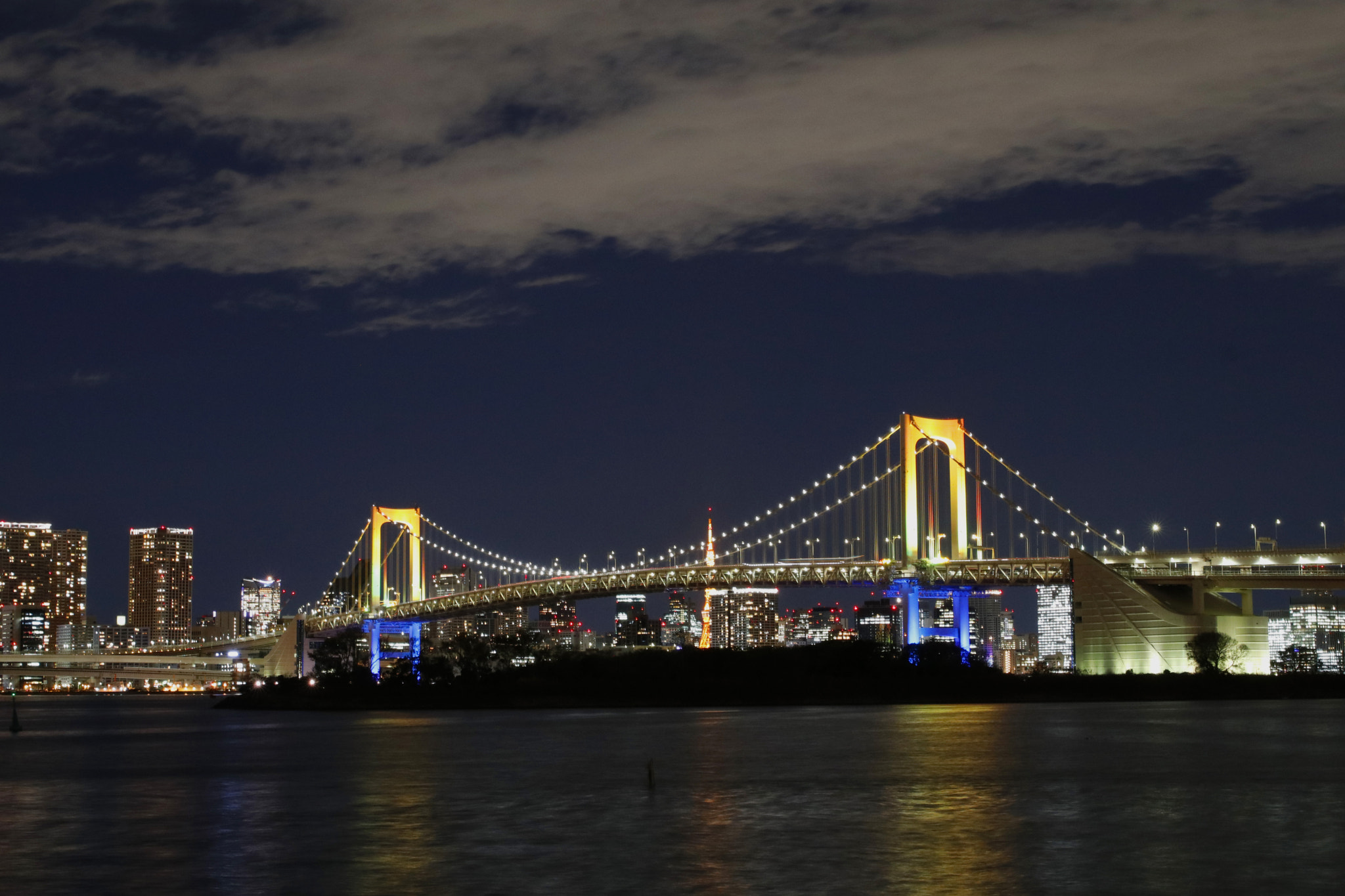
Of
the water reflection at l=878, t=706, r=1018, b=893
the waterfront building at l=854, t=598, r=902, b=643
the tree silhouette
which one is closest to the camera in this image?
the water reflection at l=878, t=706, r=1018, b=893

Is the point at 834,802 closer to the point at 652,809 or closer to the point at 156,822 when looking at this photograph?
the point at 652,809

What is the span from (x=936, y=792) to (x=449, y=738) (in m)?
21.6

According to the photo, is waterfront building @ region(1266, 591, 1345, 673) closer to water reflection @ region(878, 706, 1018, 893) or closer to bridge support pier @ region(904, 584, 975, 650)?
bridge support pier @ region(904, 584, 975, 650)

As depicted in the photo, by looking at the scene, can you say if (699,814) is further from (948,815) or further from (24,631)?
(24,631)

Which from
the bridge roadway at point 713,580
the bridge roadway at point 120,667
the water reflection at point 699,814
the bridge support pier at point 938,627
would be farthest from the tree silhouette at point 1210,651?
the bridge roadway at point 120,667

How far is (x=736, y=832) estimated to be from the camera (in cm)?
1855

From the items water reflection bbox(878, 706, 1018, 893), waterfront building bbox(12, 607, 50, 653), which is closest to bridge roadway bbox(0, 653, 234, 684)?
waterfront building bbox(12, 607, 50, 653)

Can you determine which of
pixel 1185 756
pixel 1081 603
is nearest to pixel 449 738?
pixel 1185 756

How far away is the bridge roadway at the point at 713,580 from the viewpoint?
6794cm

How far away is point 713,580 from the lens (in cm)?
7994

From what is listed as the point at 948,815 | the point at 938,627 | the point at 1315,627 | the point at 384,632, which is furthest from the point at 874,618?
the point at 948,815

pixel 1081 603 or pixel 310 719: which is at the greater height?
pixel 1081 603

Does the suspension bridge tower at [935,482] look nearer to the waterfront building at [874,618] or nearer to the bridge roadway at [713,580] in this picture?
the bridge roadway at [713,580]

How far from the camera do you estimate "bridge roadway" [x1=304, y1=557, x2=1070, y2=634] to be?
67938mm
